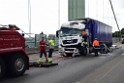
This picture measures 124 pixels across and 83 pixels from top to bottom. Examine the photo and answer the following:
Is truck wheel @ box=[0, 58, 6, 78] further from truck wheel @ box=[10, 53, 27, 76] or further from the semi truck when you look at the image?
the semi truck

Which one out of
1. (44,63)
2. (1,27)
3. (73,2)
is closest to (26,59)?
(1,27)

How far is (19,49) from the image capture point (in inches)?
544

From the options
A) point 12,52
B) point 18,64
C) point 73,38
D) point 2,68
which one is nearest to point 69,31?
point 73,38

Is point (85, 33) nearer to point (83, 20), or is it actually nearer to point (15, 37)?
point (83, 20)

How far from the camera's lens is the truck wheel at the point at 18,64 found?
1331 centimetres

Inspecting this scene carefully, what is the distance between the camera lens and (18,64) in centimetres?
1374

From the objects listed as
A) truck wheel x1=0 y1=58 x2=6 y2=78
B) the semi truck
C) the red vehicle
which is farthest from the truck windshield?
truck wheel x1=0 y1=58 x2=6 y2=78

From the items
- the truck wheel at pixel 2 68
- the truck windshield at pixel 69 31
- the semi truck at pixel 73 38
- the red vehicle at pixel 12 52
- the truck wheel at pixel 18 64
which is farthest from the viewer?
the truck windshield at pixel 69 31

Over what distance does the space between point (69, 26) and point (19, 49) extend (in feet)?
44.7

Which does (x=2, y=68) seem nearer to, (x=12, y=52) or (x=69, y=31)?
(x=12, y=52)

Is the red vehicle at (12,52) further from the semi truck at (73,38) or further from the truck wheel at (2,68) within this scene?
the semi truck at (73,38)

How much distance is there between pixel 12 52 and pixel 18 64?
619mm

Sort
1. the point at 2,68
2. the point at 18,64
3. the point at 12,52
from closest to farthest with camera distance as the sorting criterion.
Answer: the point at 2,68 < the point at 12,52 < the point at 18,64

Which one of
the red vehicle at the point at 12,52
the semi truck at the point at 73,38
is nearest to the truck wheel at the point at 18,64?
the red vehicle at the point at 12,52
